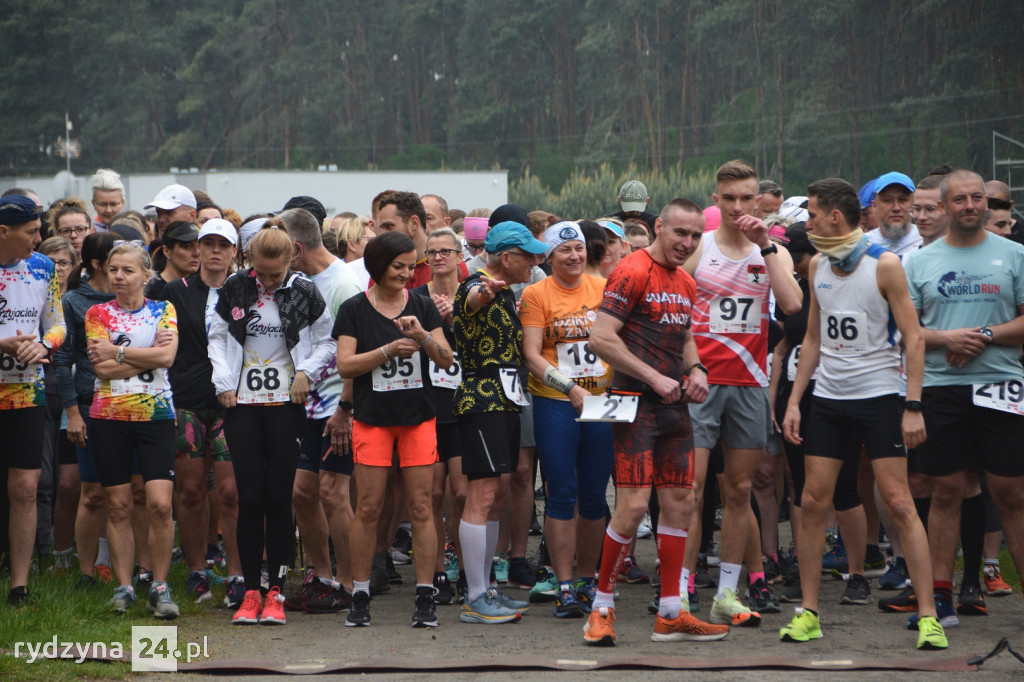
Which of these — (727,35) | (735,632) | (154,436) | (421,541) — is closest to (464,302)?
(421,541)

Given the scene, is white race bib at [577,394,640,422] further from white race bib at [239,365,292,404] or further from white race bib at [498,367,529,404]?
white race bib at [239,365,292,404]

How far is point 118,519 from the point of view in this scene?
693 centimetres

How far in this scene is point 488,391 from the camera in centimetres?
677

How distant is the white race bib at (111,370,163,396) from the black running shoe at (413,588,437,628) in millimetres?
1914

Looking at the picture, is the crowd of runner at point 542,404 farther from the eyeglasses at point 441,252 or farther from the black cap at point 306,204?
the black cap at point 306,204

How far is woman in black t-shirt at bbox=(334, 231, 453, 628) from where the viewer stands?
6625mm

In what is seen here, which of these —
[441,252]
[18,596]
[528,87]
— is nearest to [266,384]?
[441,252]

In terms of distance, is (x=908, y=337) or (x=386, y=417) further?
(x=386, y=417)

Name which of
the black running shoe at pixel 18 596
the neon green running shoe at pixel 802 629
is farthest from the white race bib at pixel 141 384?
the neon green running shoe at pixel 802 629

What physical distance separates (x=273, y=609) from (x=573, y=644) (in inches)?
68.3

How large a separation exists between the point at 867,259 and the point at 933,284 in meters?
0.59

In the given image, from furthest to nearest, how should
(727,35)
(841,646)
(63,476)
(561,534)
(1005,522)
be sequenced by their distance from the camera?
A: (727,35) < (63,476) < (561,534) < (1005,522) < (841,646)

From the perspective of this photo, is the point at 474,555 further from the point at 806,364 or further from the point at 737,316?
the point at 806,364

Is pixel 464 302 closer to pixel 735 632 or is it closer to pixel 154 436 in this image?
pixel 154 436
